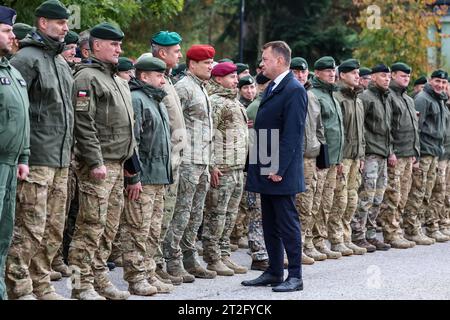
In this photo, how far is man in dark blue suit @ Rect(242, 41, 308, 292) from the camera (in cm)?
959

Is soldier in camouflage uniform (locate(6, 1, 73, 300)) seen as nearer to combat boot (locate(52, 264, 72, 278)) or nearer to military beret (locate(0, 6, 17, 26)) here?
military beret (locate(0, 6, 17, 26))

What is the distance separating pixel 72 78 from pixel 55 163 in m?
0.74

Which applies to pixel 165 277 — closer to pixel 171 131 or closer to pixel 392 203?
pixel 171 131

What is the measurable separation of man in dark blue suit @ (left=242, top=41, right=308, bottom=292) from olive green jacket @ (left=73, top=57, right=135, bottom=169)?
1516 mm

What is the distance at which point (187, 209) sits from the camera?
10094mm

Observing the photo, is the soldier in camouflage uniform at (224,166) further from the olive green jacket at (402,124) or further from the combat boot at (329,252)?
the olive green jacket at (402,124)

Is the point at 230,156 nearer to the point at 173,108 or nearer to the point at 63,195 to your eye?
the point at 173,108

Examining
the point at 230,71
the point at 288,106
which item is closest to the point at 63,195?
the point at 288,106

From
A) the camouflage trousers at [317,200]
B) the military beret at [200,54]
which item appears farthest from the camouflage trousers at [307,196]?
the military beret at [200,54]

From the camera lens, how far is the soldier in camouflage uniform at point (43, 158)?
7.92 m

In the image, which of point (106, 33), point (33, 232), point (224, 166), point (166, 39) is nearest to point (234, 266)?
point (224, 166)

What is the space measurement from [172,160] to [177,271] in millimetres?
1092

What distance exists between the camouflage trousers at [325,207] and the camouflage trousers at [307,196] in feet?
1.76

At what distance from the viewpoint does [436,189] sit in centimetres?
1527
